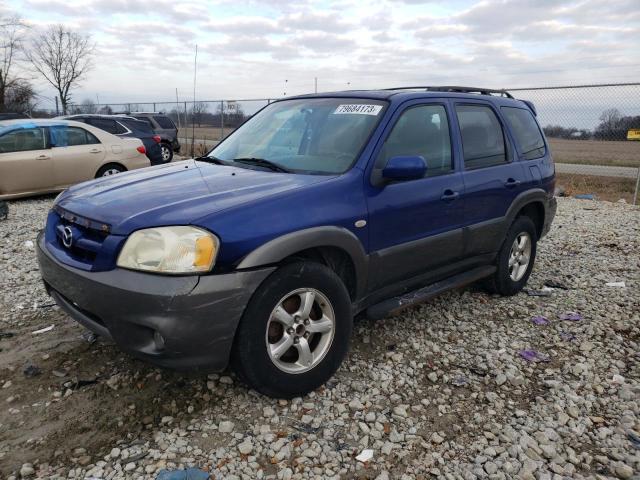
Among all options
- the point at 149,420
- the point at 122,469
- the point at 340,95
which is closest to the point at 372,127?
the point at 340,95

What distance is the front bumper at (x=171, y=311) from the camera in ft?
7.75

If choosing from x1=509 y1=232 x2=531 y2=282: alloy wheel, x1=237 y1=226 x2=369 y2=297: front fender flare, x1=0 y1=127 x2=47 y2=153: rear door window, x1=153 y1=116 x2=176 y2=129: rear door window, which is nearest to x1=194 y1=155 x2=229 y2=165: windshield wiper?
x1=237 y1=226 x2=369 y2=297: front fender flare

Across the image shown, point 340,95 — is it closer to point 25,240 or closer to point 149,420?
point 149,420

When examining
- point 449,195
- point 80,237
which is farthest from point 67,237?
→ point 449,195

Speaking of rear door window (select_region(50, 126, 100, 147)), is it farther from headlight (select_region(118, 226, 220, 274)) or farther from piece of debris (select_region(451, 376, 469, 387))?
piece of debris (select_region(451, 376, 469, 387))

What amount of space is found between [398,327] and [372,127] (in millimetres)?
1610

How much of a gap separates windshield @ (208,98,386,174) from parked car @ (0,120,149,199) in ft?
19.8

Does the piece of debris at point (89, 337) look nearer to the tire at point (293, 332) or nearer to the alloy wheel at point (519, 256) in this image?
the tire at point (293, 332)

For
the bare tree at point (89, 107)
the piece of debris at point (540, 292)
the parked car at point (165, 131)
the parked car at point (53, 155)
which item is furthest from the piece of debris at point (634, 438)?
the bare tree at point (89, 107)

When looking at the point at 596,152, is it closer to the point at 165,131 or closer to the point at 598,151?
the point at 598,151

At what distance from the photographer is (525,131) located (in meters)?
4.75

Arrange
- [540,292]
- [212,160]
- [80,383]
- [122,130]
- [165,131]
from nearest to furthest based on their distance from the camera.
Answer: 1. [80,383]
2. [212,160]
3. [540,292]
4. [122,130]
5. [165,131]

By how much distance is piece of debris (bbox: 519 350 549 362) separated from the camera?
3.53 m

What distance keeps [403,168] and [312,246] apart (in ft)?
2.54
